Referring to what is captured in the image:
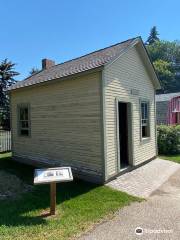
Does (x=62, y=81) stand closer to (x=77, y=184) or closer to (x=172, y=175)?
(x=77, y=184)

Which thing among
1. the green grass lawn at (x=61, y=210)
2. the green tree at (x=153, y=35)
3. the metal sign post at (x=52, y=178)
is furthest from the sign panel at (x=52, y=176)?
the green tree at (x=153, y=35)

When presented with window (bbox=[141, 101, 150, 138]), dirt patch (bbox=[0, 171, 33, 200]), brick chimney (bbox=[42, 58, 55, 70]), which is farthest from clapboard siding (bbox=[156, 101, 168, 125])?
dirt patch (bbox=[0, 171, 33, 200])

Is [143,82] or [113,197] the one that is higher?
[143,82]

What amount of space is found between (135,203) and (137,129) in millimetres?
4686

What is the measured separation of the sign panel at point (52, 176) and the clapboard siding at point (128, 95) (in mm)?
2730

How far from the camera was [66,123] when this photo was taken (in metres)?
10.4

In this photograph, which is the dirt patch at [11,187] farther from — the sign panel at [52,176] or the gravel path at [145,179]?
the gravel path at [145,179]

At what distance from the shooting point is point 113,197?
7770 mm

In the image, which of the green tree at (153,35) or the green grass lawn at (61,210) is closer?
the green grass lawn at (61,210)

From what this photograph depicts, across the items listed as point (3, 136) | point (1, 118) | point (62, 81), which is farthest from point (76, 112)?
point (1, 118)

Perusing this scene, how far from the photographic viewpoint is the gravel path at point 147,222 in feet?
17.7

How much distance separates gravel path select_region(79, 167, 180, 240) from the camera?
539 centimetres

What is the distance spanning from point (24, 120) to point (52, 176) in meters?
6.94
